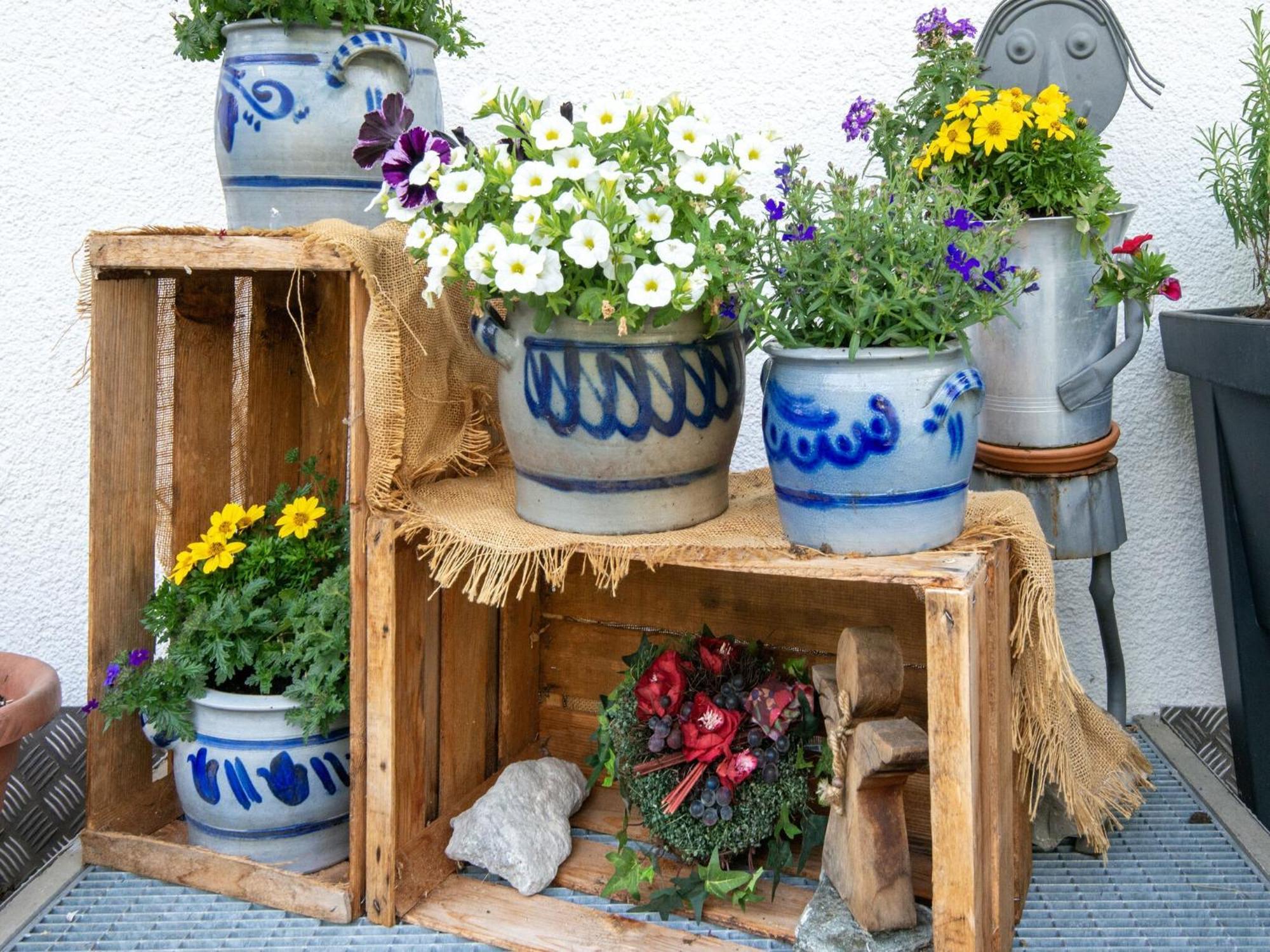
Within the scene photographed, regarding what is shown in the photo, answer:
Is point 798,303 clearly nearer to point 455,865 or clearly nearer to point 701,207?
point 701,207

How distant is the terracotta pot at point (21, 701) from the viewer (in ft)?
5.14

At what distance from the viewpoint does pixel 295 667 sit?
5.21 feet

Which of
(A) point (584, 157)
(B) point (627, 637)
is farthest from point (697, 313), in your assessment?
(B) point (627, 637)

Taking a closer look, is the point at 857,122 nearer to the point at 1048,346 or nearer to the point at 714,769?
the point at 1048,346

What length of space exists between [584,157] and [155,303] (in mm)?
818

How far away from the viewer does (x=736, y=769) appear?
4.99ft

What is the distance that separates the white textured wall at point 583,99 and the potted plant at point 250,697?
0.75 meters

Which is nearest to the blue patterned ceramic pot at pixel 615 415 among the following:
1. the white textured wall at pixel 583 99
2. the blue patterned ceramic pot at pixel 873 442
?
the blue patterned ceramic pot at pixel 873 442

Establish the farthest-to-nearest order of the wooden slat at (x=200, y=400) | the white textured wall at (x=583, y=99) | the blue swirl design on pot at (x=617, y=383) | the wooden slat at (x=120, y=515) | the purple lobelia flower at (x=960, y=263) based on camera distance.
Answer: the white textured wall at (x=583, y=99) < the wooden slat at (x=200, y=400) < the wooden slat at (x=120, y=515) < the blue swirl design on pot at (x=617, y=383) < the purple lobelia flower at (x=960, y=263)

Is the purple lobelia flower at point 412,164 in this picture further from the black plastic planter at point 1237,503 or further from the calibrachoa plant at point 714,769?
the black plastic planter at point 1237,503

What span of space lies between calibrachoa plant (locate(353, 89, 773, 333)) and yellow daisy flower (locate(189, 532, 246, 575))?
572 mm

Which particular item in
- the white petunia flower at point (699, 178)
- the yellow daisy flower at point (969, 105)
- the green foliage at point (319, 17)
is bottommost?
the white petunia flower at point (699, 178)

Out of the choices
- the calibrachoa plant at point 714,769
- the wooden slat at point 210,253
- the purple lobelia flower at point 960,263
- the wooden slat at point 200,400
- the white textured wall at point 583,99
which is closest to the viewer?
the purple lobelia flower at point 960,263

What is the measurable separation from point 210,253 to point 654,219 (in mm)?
610
